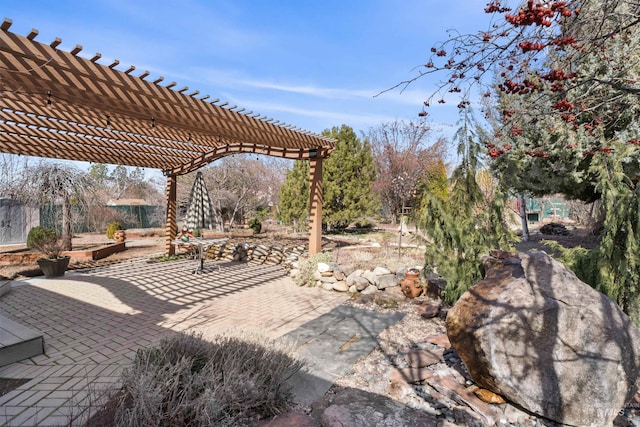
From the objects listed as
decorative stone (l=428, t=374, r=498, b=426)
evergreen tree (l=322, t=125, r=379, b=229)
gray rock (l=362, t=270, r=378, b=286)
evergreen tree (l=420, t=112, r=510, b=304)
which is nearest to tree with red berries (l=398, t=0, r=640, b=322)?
evergreen tree (l=420, t=112, r=510, b=304)

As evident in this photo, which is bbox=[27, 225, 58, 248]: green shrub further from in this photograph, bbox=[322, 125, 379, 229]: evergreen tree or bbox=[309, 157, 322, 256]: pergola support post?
bbox=[322, 125, 379, 229]: evergreen tree

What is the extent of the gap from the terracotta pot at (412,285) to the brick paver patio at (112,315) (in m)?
1.13

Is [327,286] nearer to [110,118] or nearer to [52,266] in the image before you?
[110,118]

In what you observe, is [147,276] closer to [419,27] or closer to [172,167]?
[172,167]

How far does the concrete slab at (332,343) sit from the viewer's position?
9.00ft

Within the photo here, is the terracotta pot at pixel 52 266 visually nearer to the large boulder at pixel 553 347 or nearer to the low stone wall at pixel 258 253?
the low stone wall at pixel 258 253

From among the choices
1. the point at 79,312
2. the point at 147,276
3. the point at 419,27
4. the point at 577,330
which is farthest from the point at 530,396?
the point at 147,276

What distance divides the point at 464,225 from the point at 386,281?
1.83m

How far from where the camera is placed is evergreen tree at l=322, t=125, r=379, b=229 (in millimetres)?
14062

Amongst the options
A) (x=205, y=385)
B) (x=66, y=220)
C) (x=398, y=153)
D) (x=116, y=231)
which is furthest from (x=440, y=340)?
(x=398, y=153)

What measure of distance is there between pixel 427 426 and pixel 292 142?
6.02m

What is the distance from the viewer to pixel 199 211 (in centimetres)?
749

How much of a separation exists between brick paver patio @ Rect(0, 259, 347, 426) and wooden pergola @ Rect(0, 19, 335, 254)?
2231 millimetres

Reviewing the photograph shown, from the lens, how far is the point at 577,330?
2.31 meters
